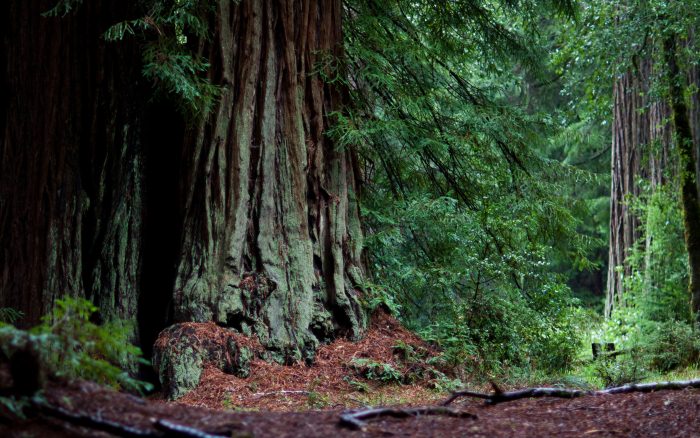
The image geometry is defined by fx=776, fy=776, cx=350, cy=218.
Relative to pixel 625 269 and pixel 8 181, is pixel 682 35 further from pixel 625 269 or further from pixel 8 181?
pixel 8 181

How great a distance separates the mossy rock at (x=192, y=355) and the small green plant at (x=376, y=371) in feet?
3.37

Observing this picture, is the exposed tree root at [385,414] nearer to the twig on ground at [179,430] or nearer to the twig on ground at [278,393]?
the twig on ground at [179,430]

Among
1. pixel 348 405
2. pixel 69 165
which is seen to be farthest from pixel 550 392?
pixel 69 165

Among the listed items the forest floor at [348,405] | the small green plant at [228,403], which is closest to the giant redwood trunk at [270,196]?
the forest floor at [348,405]

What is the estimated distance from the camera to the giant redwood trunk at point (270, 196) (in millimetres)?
7258

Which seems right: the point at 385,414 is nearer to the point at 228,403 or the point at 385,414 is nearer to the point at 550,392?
the point at 550,392

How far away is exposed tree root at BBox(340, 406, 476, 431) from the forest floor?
50 mm

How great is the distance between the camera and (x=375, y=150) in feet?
32.1

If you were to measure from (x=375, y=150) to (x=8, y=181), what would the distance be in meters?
4.27

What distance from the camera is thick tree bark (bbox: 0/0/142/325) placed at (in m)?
7.60

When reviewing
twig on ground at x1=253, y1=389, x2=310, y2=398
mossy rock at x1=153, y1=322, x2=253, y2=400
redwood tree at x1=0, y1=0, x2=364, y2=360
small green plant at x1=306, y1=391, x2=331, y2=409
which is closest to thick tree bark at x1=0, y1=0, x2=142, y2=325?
redwood tree at x1=0, y1=0, x2=364, y2=360

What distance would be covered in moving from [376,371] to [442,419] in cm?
274

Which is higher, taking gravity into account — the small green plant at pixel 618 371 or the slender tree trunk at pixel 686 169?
the slender tree trunk at pixel 686 169

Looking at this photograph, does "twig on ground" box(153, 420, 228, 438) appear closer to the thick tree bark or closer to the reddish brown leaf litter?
the reddish brown leaf litter
